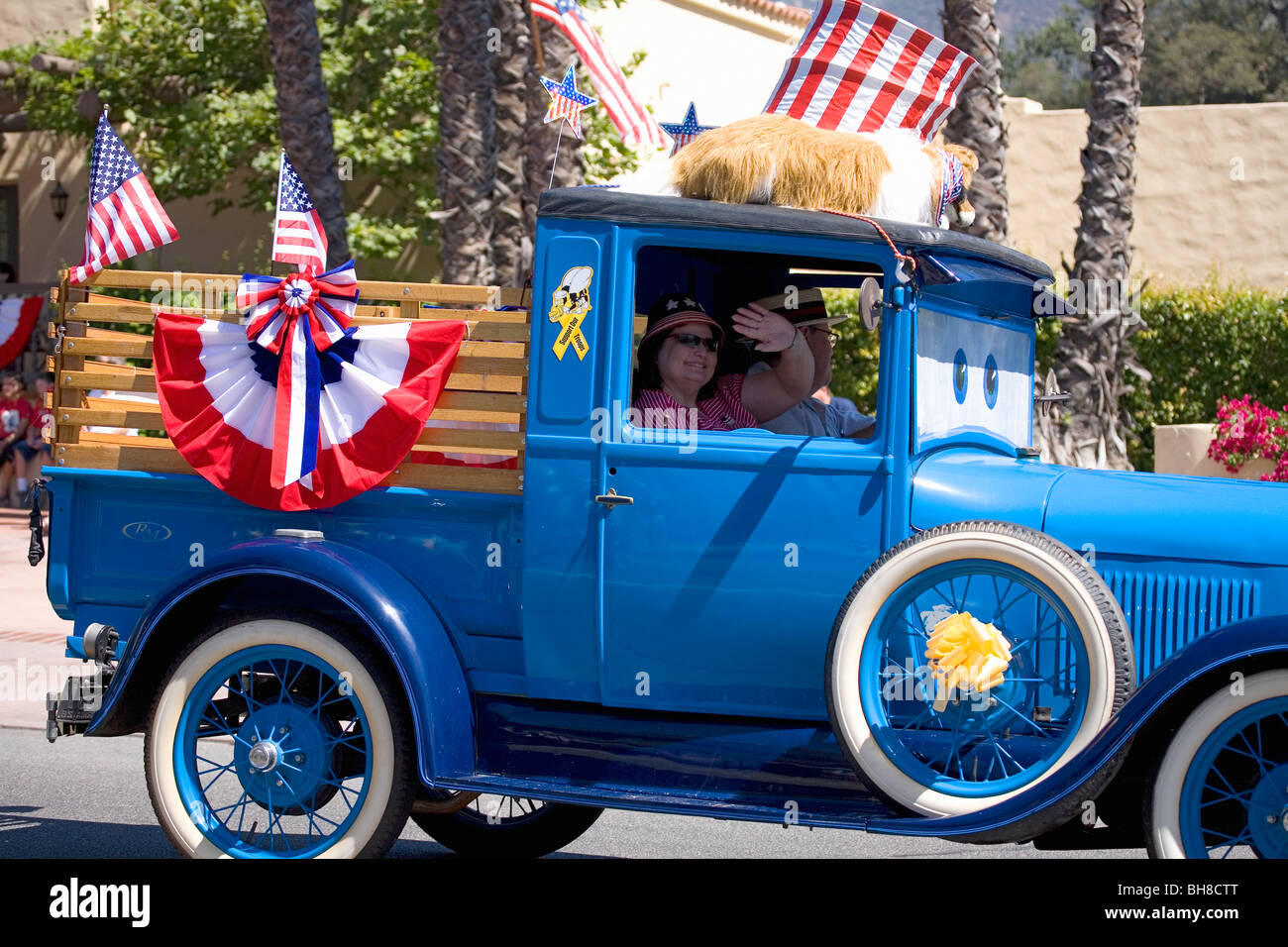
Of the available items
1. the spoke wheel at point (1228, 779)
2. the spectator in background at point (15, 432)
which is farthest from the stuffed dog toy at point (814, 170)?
the spectator in background at point (15, 432)

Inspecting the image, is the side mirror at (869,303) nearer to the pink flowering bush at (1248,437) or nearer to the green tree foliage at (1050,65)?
the pink flowering bush at (1248,437)

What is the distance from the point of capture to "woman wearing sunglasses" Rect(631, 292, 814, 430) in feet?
15.0

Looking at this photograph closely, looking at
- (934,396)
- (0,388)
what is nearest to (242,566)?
(934,396)

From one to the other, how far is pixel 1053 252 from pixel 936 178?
1590 cm

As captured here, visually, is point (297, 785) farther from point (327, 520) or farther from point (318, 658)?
point (327, 520)

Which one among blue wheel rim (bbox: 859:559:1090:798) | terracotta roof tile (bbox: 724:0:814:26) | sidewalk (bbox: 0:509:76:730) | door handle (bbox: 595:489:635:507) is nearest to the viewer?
blue wheel rim (bbox: 859:559:1090:798)

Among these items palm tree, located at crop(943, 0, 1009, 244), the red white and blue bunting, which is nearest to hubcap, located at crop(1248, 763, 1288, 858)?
palm tree, located at crop(943, 0, 1009, 244)

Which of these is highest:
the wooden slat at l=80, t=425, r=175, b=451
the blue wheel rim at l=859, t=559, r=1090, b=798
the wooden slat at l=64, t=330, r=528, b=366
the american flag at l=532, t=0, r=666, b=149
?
the american flag at l=532, t=0, r=666, b=149

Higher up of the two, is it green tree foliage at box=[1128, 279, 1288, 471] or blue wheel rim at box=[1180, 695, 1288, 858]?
green tree foliage at box=[1128, 279, 1288, 471]

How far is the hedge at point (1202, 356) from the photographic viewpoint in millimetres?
13453

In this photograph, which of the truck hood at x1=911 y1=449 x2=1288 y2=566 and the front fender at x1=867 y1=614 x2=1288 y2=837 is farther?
the truck hood at x1=911 y1=449 x2=1288 y2=566

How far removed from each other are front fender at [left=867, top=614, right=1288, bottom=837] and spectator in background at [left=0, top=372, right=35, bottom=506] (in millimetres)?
15159

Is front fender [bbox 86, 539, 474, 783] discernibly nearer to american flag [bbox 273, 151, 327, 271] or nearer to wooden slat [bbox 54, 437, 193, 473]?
wooden slat [bbox 54, 437, 193, 473]
